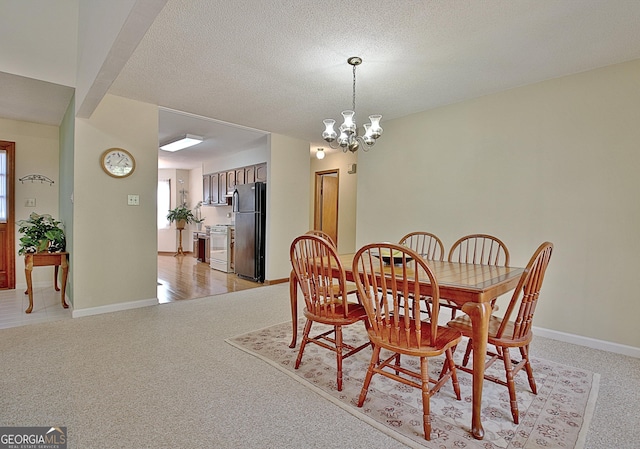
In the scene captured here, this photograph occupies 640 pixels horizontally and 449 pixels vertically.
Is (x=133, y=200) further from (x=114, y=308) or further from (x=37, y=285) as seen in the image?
(x=37, y=285)

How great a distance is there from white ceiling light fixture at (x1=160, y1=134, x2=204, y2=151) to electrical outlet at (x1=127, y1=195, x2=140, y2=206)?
6.08ft

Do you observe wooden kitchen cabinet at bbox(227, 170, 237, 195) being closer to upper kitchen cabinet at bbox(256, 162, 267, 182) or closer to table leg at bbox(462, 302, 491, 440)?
upper kitchen cabinet at bbox(256, 162, 267, 182)

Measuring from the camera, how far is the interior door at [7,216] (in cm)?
440

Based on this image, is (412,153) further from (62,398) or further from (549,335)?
(62,398)

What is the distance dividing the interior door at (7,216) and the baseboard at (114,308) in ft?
7.07

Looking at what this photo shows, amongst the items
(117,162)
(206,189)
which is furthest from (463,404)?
(206,189)

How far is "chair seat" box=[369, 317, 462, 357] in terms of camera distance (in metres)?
1.58

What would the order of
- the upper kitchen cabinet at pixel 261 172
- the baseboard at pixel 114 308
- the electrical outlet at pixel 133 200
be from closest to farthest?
the baseboard at pixel 114 308 < the electrical outlet at pixel 133 200 < the upper kitchen cabinet at pixel 261 172

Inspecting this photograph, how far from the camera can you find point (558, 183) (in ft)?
9.66

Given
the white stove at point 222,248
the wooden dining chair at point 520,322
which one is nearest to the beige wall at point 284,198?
the white stove at point 222,248

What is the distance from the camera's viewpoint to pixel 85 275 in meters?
3.36

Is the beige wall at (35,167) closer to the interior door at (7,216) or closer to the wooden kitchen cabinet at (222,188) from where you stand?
the interior door at (7,216)

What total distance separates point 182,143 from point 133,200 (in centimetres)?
226

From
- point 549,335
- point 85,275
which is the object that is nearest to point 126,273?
point 85,275
